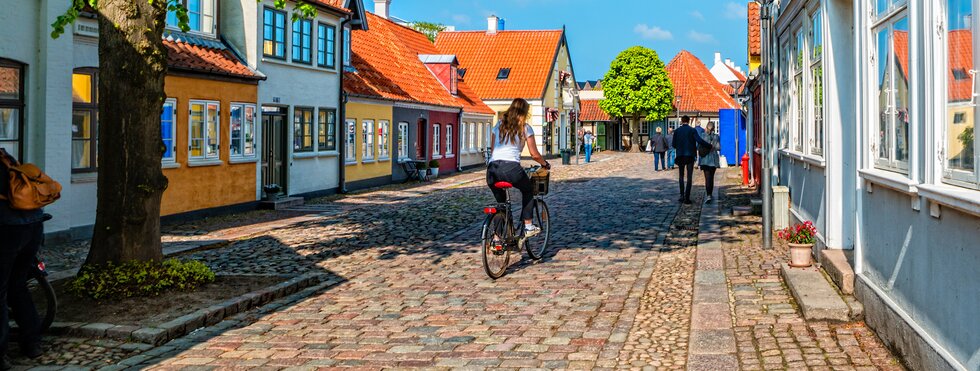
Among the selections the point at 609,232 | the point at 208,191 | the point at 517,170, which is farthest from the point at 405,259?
the point at 208,191

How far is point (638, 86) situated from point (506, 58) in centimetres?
1782

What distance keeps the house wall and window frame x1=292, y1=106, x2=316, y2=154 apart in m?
2.38

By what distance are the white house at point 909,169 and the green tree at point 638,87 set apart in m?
60.3

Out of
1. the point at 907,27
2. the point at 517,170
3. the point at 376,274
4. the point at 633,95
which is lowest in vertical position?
the point at 376,274

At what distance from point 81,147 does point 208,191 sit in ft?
12.4

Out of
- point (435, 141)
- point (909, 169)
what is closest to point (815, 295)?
point (909, 169)

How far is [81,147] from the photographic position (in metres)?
14.2

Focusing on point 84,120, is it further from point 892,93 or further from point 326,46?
point 892,93

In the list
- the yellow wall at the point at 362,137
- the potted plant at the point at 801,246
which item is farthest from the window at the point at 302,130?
the potted plant at the point at 801,246

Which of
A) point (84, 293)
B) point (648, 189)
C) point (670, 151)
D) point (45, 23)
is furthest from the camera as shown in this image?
point (670, 151)

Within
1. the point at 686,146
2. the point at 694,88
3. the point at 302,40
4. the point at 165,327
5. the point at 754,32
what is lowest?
the point at 165,327

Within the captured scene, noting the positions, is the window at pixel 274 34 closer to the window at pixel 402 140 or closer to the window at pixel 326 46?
the window at pixel 326 46

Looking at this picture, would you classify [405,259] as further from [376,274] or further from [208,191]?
[208,191]

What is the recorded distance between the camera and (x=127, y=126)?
8164 mm
